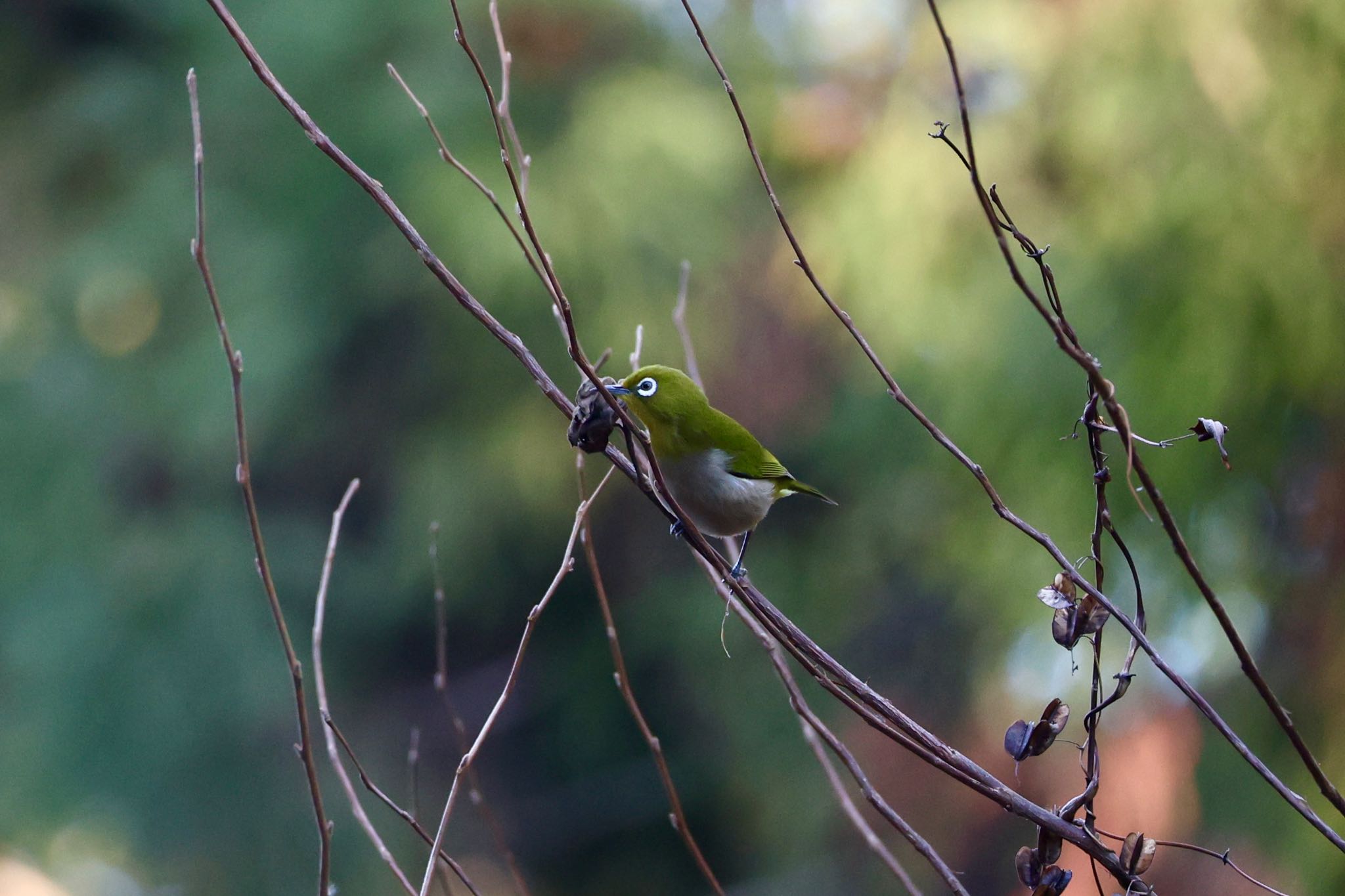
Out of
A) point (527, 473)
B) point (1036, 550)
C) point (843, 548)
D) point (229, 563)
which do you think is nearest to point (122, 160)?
point (229, 563)

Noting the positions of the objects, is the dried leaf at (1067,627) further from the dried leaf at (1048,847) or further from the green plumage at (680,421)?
the green plumage at (680,421)

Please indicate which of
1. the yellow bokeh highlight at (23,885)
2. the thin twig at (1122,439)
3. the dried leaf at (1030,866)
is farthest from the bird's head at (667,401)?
the yellow bokeh highlight at (23,885)

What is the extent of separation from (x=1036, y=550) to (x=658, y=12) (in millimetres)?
3390

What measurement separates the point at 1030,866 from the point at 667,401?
3.43ft

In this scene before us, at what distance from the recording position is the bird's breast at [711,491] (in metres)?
1.71

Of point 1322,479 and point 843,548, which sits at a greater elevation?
point 843,548

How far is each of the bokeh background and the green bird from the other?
125 centimetres

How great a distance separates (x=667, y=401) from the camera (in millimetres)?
1723

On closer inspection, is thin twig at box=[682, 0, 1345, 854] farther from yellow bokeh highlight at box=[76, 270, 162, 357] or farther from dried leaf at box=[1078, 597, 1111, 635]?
yellow bokeh highlight at box=[76, 270, 162, 357]

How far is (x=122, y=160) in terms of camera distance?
5578 millimetres

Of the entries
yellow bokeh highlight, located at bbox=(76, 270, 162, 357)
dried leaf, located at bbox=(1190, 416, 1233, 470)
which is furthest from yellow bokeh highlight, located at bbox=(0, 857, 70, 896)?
dried leaf, located at bbox=(1190, 416, 1233, 470)

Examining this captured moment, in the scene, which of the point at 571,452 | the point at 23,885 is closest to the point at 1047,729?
the point at 23,885

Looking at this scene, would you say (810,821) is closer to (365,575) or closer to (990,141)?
(365,575)

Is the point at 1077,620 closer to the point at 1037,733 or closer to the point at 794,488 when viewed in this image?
the point at 1037,733
